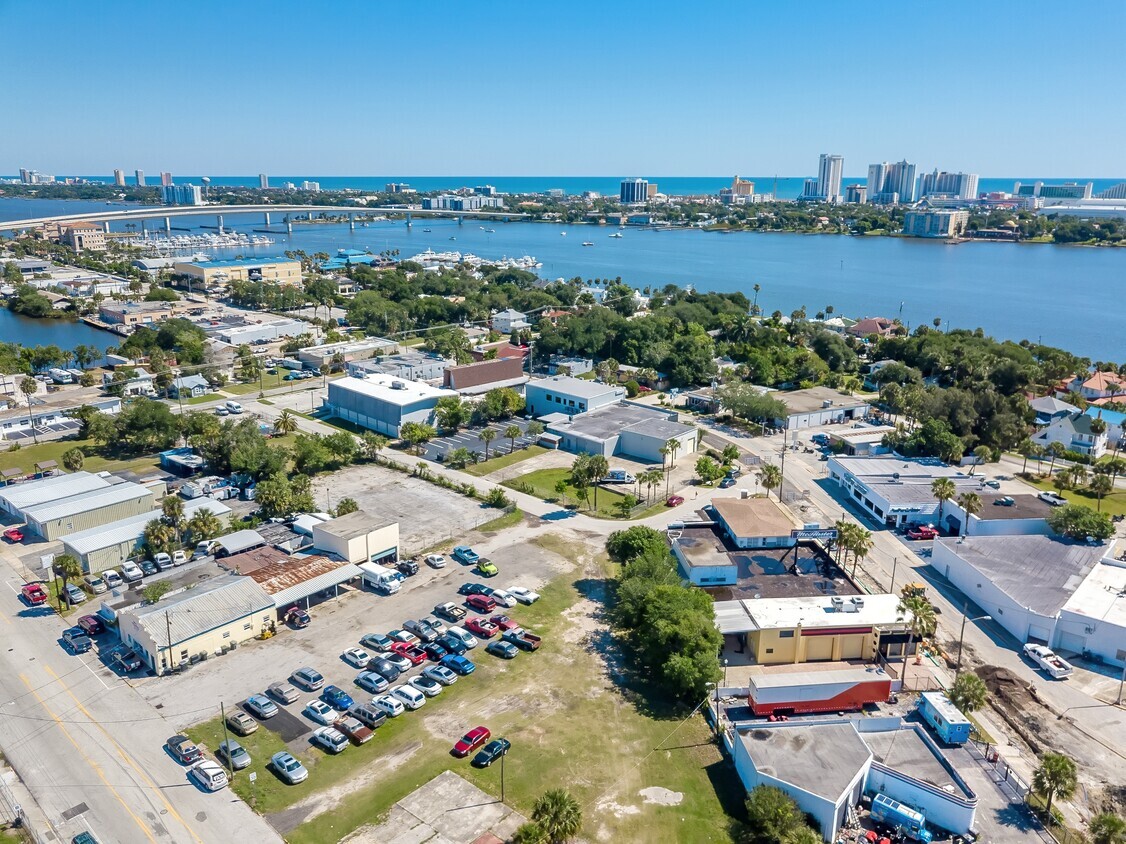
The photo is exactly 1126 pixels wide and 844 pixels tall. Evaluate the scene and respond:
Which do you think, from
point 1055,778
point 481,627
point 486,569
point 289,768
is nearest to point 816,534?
point 1055,778

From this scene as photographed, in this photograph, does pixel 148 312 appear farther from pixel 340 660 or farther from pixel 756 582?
pixel 756 582

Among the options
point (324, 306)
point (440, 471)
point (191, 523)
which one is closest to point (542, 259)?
point (324, 306)

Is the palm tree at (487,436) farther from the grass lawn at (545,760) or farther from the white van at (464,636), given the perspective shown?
the grass lawn at (545,760)

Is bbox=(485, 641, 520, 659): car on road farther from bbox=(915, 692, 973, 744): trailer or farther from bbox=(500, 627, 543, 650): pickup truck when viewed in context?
bbox=(915, 692, 973, 744): trailer

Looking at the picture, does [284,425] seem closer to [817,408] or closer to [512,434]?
[512,434]

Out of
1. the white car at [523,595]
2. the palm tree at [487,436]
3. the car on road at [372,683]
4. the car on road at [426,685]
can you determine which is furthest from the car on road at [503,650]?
the palm tree at [487,436]
